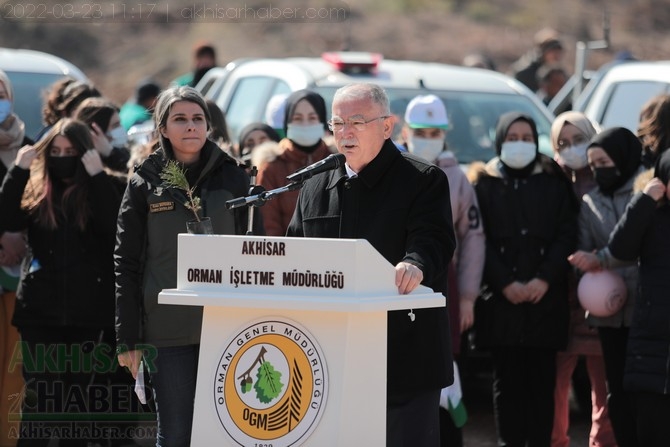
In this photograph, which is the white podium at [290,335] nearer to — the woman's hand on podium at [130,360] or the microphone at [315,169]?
the microphone at [315,169]

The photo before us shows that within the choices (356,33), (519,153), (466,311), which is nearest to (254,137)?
(519,153)

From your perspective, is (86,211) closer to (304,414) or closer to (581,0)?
(304,414)

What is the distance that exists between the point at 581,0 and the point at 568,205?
24.3 m

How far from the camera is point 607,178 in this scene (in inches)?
295

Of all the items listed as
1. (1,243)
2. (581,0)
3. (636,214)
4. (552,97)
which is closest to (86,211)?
(1,243)

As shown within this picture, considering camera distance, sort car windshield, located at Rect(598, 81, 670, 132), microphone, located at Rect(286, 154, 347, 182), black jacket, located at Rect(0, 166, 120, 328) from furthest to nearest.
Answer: car windshield, located at Rect(598, 81, 670, 132) < black jacket, located at Rect(0, 166, 120, 328) < microphone, located at Rect(286, 154, 347, 182)

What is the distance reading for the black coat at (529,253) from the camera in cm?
762

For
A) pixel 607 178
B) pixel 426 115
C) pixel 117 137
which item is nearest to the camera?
pixel 607 178

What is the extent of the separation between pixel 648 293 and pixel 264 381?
269cm

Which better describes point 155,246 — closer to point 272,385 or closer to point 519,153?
point 272,385

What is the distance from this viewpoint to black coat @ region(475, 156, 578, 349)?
25.0 ft

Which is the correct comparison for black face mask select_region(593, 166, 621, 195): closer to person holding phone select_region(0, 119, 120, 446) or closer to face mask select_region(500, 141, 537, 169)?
face mask select_region(500, 141, 537, 169)

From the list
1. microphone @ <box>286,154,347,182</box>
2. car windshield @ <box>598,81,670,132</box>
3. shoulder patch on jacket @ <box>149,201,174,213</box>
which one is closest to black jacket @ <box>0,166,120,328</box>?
shoulder patch on jacket @ <box>149,201,174,213</box>

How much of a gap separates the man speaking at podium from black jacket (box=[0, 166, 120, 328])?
2.32 meters
